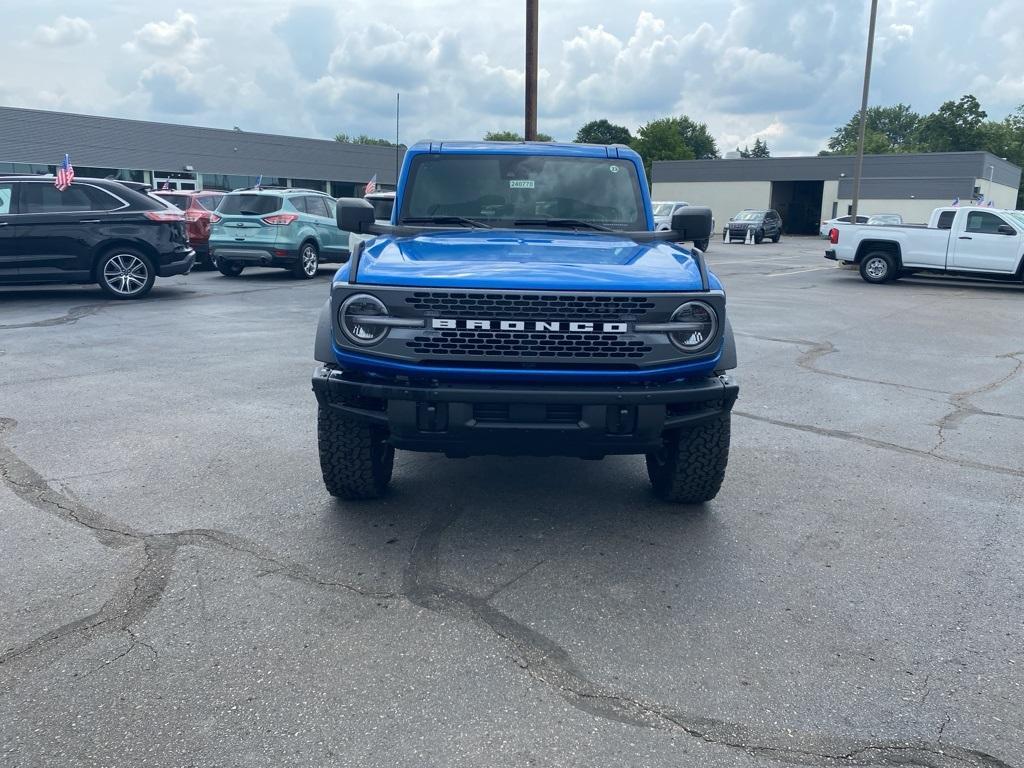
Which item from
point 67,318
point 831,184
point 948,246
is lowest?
point 67,318

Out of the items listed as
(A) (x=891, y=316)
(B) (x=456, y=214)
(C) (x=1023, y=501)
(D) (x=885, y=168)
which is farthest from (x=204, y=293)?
(D) (x=885, y=168)

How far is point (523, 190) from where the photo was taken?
5.31 metres

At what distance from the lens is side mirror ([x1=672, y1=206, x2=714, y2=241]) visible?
5.15 meters

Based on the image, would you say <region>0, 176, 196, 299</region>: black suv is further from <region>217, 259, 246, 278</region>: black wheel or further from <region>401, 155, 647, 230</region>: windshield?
<region>401, 155, 647, 230</region>: windshield

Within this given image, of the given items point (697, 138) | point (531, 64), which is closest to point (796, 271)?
point (531, 64)

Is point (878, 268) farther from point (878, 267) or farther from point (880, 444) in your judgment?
point (880, 444)

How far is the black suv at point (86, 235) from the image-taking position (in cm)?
1192

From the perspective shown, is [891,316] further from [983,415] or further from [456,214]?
[456,214]

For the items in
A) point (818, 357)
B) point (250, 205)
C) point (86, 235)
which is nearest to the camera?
point (818, 357)

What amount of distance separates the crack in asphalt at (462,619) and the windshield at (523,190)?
1.93m

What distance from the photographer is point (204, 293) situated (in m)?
14.2

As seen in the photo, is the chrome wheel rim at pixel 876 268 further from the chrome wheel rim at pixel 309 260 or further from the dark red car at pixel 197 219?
the dark red car at pixel 197 219

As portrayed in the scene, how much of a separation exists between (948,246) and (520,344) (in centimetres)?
1742

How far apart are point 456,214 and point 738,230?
124ft
